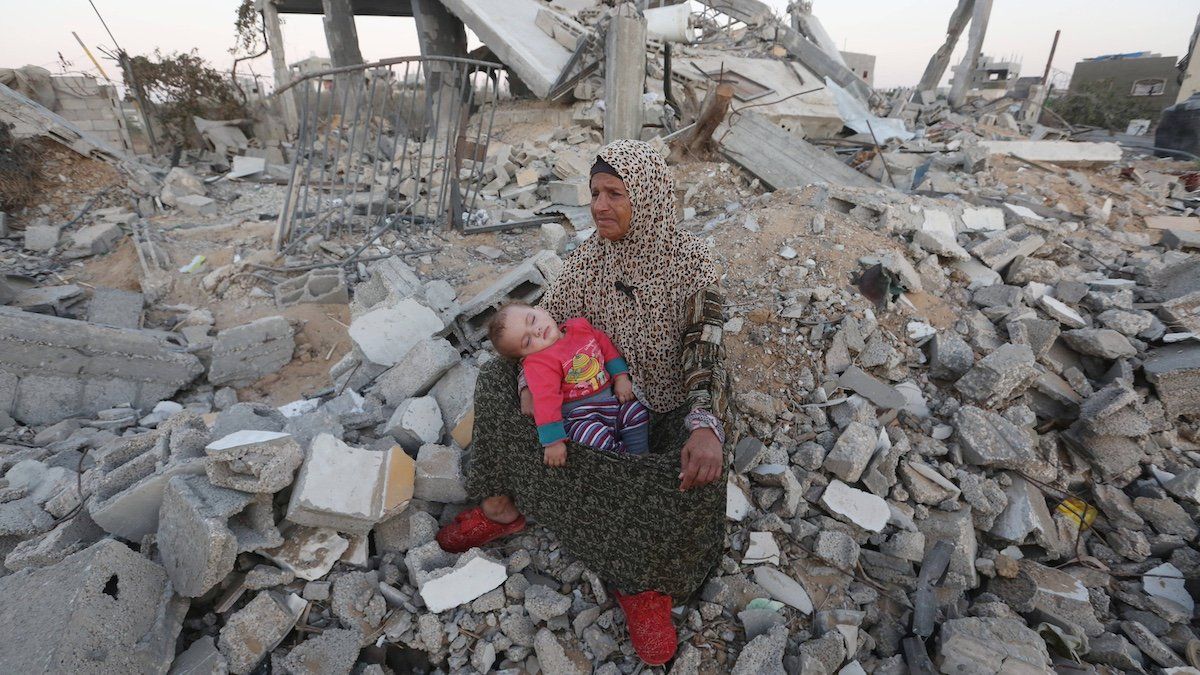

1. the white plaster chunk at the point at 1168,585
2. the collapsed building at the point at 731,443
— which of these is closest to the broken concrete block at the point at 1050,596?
the collapsed building at the point at 731,443

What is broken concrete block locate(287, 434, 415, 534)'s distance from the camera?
203cm

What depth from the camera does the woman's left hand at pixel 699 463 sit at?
179cm

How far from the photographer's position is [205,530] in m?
1.79

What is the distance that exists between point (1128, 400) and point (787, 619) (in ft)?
7.33

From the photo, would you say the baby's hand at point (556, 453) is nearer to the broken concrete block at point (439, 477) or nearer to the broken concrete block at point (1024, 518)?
the broken concrete block at point (439, 477)

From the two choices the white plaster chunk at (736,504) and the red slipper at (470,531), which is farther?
the white plaster chunk at (736,504)

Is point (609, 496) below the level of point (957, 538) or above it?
above

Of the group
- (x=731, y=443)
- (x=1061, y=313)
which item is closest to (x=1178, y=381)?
(x=1061, y=313)

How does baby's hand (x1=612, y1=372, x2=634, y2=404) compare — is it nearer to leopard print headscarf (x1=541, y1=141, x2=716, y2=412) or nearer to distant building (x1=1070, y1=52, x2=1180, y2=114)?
leopard print headscarf (x1=541, y1=141, x2=716, y2=412)

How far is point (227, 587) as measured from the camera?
200 centimetres

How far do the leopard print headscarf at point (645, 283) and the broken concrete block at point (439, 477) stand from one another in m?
0.82

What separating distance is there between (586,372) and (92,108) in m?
12.5

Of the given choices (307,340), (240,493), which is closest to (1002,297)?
(240,493)

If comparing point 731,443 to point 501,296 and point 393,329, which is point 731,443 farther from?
point 393,329
